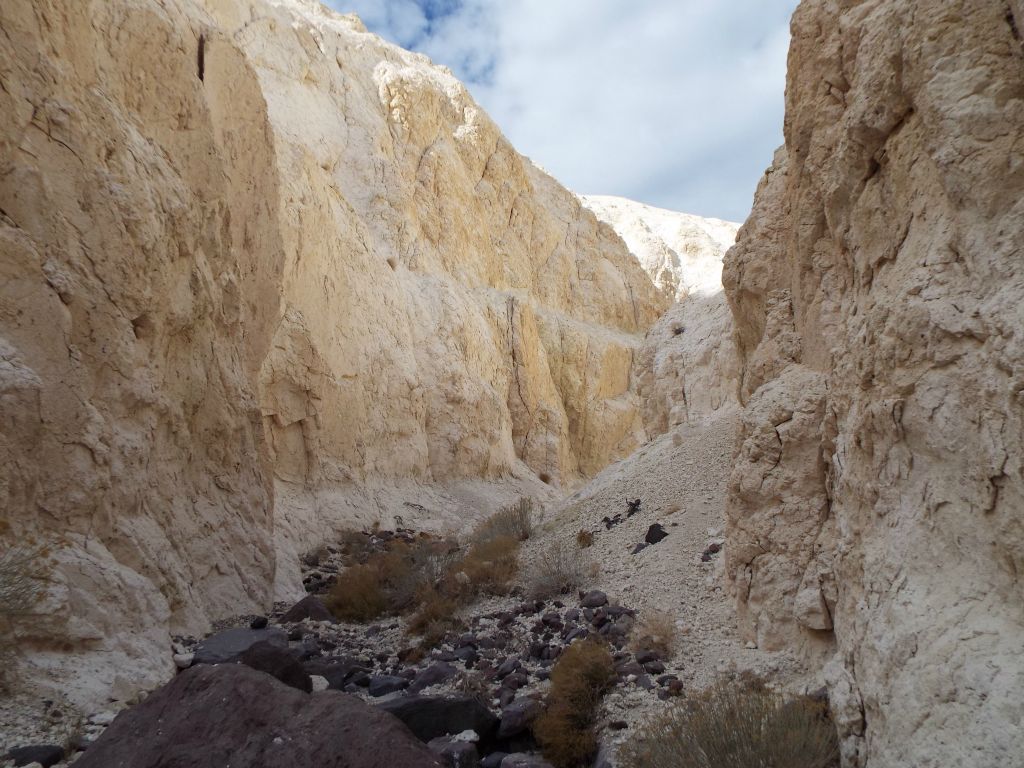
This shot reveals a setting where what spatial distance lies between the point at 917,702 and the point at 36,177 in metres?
7.48

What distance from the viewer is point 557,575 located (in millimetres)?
8828

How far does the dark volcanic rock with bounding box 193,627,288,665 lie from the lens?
5.60 meters

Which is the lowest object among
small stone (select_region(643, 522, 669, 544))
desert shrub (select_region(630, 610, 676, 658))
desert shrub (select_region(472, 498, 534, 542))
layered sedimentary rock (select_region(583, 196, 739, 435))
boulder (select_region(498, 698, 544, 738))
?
boulder (select_region(498, 698, 544, 738))

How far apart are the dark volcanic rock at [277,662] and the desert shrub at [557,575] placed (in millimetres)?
3561

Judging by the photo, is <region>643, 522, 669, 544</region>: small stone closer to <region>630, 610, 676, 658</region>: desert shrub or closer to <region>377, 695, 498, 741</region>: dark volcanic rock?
<region>630, 610, 676, 658</region>: desert shrub

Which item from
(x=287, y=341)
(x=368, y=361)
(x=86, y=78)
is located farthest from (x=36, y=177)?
(x=368, y=361)

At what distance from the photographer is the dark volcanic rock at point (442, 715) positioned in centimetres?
521

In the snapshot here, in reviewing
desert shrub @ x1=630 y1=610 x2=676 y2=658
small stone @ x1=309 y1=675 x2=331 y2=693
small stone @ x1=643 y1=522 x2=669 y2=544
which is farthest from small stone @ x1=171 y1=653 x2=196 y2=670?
small stone @ x1=643 y1=522 x2=669 y2=544

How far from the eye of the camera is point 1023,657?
9.07ft

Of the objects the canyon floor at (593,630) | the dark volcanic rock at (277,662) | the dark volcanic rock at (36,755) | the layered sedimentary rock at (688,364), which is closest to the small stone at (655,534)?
the canyon floor at (593,630)

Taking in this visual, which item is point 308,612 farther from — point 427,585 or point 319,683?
point 319,683

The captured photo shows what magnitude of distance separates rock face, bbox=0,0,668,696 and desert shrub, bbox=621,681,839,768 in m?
4.07

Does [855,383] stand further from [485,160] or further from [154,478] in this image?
[485,160]

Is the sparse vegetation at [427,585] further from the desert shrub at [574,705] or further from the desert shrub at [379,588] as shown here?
the desert shrub at [574,705]
